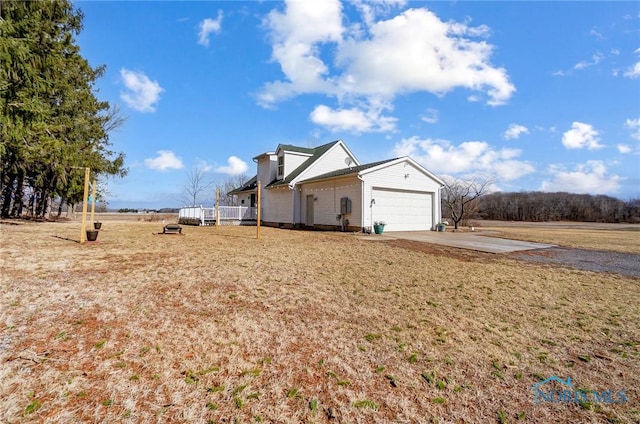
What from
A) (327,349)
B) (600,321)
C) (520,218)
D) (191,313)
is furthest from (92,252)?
(520,218)

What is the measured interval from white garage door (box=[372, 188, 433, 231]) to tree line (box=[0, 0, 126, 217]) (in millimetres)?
13592

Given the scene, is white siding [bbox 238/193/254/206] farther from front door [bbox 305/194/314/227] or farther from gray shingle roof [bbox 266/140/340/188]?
front door [bbox 305/194/314/227]

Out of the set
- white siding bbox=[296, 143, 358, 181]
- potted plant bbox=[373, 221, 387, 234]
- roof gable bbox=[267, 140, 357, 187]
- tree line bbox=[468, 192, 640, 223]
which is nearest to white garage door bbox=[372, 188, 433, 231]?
potted plant bbox=[373, 221, 387, 234]

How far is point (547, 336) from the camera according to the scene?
3506 millimetres

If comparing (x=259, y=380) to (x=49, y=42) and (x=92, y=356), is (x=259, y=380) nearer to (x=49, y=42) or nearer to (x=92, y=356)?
(x=92, y=356)

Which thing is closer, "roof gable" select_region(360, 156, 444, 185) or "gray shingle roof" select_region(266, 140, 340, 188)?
"roof gable" select_region(360, 156, 444, 185)

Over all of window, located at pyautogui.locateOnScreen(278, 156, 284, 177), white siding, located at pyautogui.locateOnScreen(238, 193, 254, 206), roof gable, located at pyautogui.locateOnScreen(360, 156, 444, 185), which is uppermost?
window, located at pyautogui.locateOnScreen(278, 156, 284, 177)

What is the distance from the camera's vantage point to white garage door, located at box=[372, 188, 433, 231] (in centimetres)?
1516

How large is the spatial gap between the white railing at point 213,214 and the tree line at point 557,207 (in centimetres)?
3319

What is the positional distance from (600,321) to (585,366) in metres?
1.55

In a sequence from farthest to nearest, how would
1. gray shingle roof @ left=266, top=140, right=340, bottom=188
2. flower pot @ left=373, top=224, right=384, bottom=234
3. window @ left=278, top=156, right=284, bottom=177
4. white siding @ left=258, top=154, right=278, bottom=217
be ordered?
white siding @ left=258, top=154, right=278, bottom=217 → window @ left=278, top=156, right=284, bottom=177 → gray shingle roof @ left=266, top=140, right=340, bottom=188 → flower pot @ left=373, top=224, right=384, bottom=234

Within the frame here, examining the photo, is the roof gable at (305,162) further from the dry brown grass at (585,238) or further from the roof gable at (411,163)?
the dry brown grass at (585,238)

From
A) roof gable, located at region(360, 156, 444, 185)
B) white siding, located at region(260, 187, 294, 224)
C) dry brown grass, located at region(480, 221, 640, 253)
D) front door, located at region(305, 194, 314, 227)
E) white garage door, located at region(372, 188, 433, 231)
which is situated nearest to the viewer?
dry brown grass, located at region(480, 221, 640, 253)

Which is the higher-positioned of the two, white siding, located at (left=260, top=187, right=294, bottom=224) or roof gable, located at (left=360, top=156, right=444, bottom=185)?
roof gable, located at (left=360, top=156, right=444, bottom=185)
